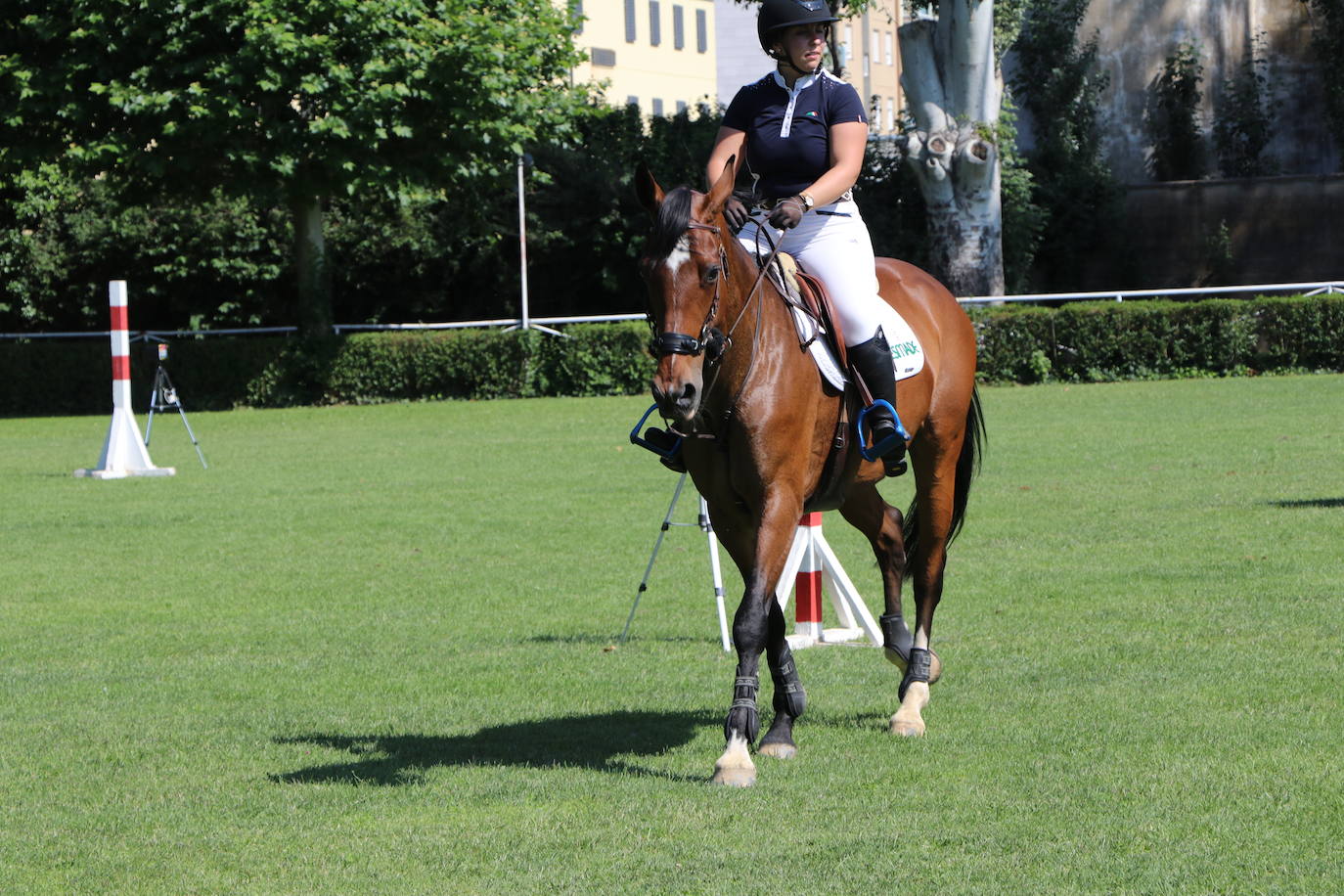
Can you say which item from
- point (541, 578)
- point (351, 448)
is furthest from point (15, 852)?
point (351, 448)

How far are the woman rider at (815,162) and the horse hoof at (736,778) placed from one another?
1.59m

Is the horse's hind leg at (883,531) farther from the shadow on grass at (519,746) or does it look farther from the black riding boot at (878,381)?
the shadow on grass at (519,746)

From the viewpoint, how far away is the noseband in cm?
602

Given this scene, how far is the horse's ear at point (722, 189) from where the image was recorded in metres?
6.31

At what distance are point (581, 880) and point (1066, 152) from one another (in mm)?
40009

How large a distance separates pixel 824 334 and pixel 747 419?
74 cm

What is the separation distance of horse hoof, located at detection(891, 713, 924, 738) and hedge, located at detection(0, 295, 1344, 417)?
82.7ft

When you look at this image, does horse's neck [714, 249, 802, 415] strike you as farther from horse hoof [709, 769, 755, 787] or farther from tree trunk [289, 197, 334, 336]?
tree trunk [289, 197, 334, 336]

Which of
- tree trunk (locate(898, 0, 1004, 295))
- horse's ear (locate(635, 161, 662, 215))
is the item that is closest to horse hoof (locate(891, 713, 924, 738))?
horse's ear (locate(635, 161, 662, 215))

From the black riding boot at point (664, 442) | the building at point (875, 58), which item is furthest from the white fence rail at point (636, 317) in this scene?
the building at point (875, 58)

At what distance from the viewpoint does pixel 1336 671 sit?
7898 mm

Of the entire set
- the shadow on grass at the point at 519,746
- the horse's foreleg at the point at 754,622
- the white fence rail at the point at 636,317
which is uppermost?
the white fence rail at the point at 636,317

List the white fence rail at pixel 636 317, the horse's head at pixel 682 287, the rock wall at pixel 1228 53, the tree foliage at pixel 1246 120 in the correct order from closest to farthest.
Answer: the horse's head at pixel 682 287, the white fence rail at pixel 636 317, the tree foliage at pixel 1246 120, the rock wall at pixel 1228 53

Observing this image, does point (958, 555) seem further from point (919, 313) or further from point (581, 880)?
point (581, 880)
